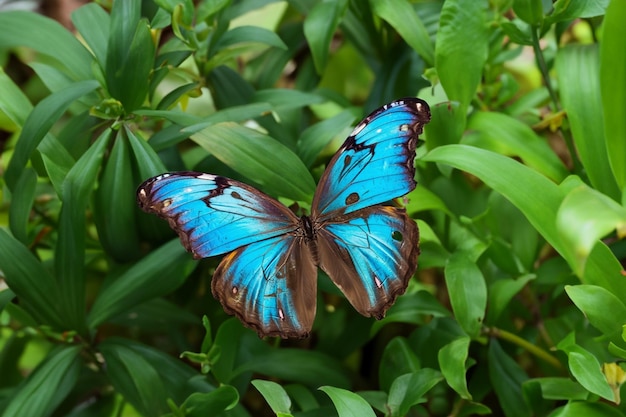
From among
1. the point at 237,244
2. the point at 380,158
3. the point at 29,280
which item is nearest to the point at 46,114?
the point at 29,280

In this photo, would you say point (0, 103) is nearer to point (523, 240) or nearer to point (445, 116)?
point (445, 116)

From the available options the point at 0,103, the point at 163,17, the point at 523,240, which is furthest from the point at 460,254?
the point at 0,103

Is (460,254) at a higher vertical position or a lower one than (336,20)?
lower

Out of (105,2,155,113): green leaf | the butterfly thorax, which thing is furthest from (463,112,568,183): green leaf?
(105,2,155,113): green leaf

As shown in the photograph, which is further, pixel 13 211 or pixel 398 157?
pixel 13 211

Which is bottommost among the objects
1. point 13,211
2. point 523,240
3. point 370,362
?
point 370,362

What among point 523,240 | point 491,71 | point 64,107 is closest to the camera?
point 64,107

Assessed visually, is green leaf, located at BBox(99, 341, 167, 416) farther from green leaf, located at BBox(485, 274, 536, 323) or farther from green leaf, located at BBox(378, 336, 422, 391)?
green leaf, located at BBox(485, 274, 536, 323)
